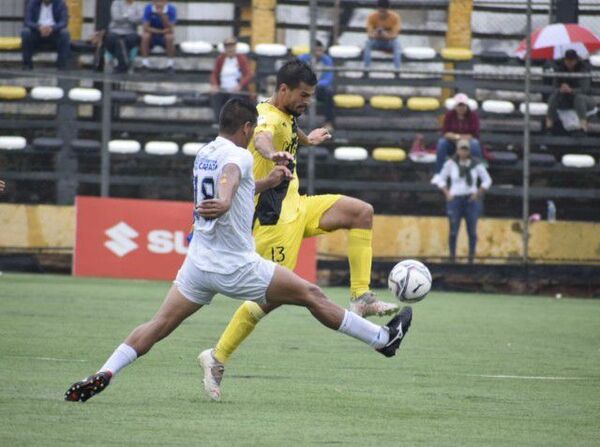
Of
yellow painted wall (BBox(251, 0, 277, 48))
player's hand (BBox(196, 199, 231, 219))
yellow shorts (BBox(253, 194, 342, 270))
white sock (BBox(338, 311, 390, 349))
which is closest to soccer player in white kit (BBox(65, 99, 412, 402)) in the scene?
player's hand (BBox(196, 199, 231, 219))

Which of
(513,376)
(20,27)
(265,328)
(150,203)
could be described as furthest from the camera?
(20,27)

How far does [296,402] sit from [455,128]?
14.2 m

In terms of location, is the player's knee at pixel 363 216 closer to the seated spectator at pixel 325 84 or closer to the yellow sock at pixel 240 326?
the yellow sock at pixel 240 326

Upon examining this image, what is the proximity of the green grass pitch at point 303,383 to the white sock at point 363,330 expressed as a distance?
1.36ft

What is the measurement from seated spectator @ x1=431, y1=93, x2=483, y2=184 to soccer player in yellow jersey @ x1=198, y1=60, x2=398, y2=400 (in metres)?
12.1

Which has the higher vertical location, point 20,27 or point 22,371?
point 20,27

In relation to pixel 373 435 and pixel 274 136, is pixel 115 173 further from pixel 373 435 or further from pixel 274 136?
pixel 373 435

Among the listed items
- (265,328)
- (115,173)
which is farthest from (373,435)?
(115,173)

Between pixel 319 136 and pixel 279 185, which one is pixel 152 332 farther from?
pixel 319 136

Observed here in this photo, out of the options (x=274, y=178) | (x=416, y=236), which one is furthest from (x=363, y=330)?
(x=416, y=236)

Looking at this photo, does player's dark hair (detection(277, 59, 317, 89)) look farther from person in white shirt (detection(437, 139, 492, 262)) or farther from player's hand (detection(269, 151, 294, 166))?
person in white shirt (detection(437, 139, 492, 262))

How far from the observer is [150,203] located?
855 inches

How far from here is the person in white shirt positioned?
2214 centimetres

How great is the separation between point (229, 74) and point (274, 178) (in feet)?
46.3
